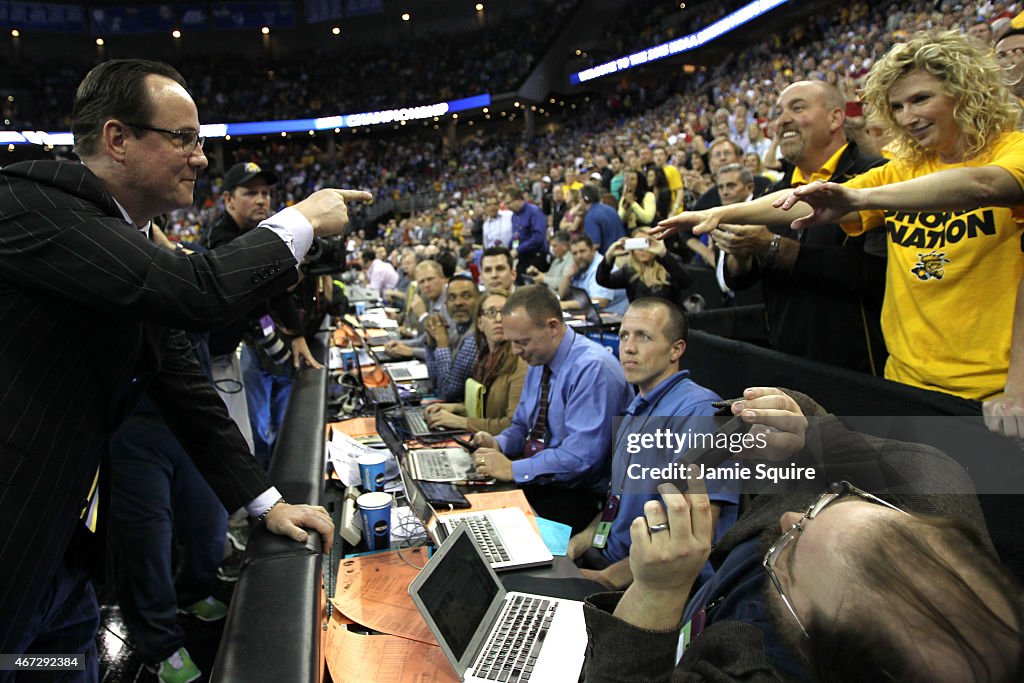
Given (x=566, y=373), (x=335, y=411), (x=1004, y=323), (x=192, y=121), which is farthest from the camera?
(x=335, y=411)

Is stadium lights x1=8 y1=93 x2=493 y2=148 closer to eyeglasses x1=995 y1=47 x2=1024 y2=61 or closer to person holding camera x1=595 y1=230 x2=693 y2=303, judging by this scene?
person holding camera x1=595 y1=230 x2=693 y2=303

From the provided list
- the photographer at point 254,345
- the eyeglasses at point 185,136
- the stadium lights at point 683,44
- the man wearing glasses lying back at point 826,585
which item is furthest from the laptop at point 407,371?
the stadium lights at point 683,44

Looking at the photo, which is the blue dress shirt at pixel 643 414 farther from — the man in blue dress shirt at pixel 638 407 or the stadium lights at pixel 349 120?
the stadium lights at pixel 349 120

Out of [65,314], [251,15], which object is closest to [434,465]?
[65,314]

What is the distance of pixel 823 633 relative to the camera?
71cm

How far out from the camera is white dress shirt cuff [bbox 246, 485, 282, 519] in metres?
1.45

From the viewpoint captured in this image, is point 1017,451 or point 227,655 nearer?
point 227,655

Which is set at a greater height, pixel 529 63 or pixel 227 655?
pixel 529 63

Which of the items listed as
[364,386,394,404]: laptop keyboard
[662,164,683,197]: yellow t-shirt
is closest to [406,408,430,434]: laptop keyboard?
[364,386,394,404]: laptop keyboard

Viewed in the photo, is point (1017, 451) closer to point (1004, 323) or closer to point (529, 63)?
point (1004, 323)

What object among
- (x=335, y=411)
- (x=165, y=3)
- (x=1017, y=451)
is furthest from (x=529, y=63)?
(x=1017, y=451)

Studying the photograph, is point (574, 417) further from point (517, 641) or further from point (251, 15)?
point (251, 15)

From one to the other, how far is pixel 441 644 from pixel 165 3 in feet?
97.2

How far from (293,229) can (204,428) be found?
23.7 inches
